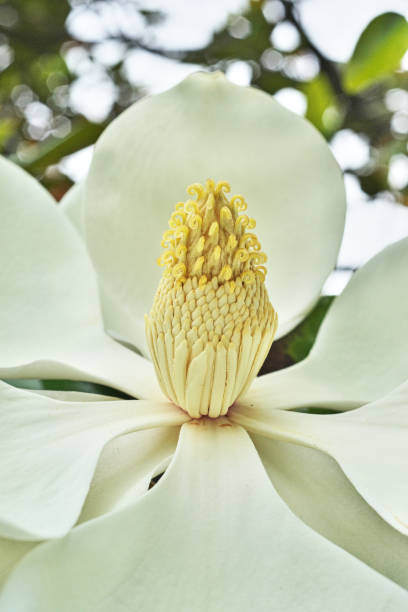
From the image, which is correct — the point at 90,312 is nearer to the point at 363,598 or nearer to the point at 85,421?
the point at 85,421

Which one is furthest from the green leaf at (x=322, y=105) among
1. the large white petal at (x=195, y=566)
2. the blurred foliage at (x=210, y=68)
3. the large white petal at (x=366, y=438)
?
the large white petal at (x=195, y=566)

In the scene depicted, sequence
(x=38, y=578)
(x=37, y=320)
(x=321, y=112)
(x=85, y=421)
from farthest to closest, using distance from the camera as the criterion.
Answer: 1. (x=321, y=112)
2. (x=37, y=320)
3. (x=85, y=421)
4. (x=38, y=578)

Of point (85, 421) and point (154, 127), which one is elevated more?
point (154, 127)

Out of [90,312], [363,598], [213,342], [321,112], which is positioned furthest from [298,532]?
[321,112]

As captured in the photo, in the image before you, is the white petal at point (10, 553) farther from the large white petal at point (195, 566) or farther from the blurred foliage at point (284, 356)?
the blurred foliage at point (284, 356)

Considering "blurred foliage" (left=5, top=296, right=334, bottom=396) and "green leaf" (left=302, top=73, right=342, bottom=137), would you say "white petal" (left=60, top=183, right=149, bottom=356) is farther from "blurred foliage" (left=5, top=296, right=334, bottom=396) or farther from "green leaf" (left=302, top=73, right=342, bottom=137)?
"green leaf" (left=302, top=73, right=342, bottom=137)

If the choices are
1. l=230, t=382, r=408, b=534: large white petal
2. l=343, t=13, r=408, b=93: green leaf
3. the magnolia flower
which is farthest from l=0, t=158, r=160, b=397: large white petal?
l=343, t=13, r=408, b=93: green leaf
